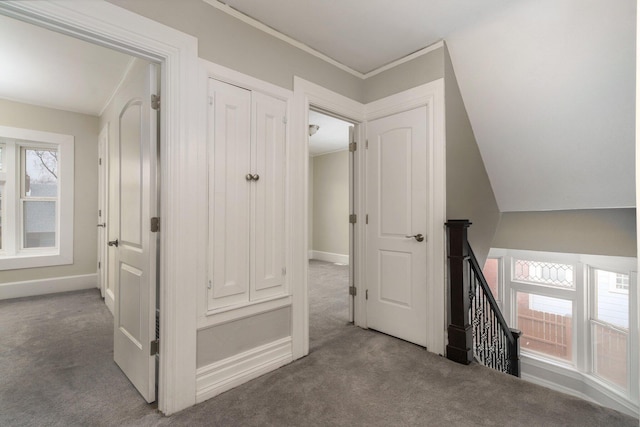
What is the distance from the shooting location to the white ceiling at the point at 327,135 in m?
4.34

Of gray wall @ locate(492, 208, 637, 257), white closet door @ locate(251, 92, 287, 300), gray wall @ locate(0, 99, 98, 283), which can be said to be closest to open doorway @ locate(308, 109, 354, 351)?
white closet door @ locate(251, 92, 287, 300)

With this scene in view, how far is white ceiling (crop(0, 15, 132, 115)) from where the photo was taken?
2.32 m

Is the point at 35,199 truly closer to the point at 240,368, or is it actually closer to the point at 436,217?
the point at 240,368

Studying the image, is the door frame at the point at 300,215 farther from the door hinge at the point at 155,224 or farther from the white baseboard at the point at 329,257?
the white baseboard at the point at 329,257

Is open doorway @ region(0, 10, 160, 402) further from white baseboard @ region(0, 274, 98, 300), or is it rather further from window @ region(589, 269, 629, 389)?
window @ region(589, 269, 629, 389)

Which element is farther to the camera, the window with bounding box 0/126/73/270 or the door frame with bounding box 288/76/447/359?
the window with bounding box 0/126/73/270

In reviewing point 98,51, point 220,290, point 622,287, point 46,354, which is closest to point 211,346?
point 220,290

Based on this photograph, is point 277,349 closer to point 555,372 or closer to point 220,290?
point 220,290

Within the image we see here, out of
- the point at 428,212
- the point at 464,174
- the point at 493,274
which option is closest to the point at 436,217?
the point at 428,212

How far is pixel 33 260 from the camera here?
12.4ft

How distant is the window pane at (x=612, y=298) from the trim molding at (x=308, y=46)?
4211 millimetres

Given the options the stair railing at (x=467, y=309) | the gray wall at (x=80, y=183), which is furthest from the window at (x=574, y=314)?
the gray wall at (x=80, y=183)

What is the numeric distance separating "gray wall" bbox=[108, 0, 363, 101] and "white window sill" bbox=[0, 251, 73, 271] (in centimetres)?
384

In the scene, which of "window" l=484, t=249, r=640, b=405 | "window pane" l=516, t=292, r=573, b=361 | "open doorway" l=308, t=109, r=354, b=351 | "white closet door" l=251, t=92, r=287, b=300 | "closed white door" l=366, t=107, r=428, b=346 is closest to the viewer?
"white closet door" l=251, t=92, r=287, b=300
